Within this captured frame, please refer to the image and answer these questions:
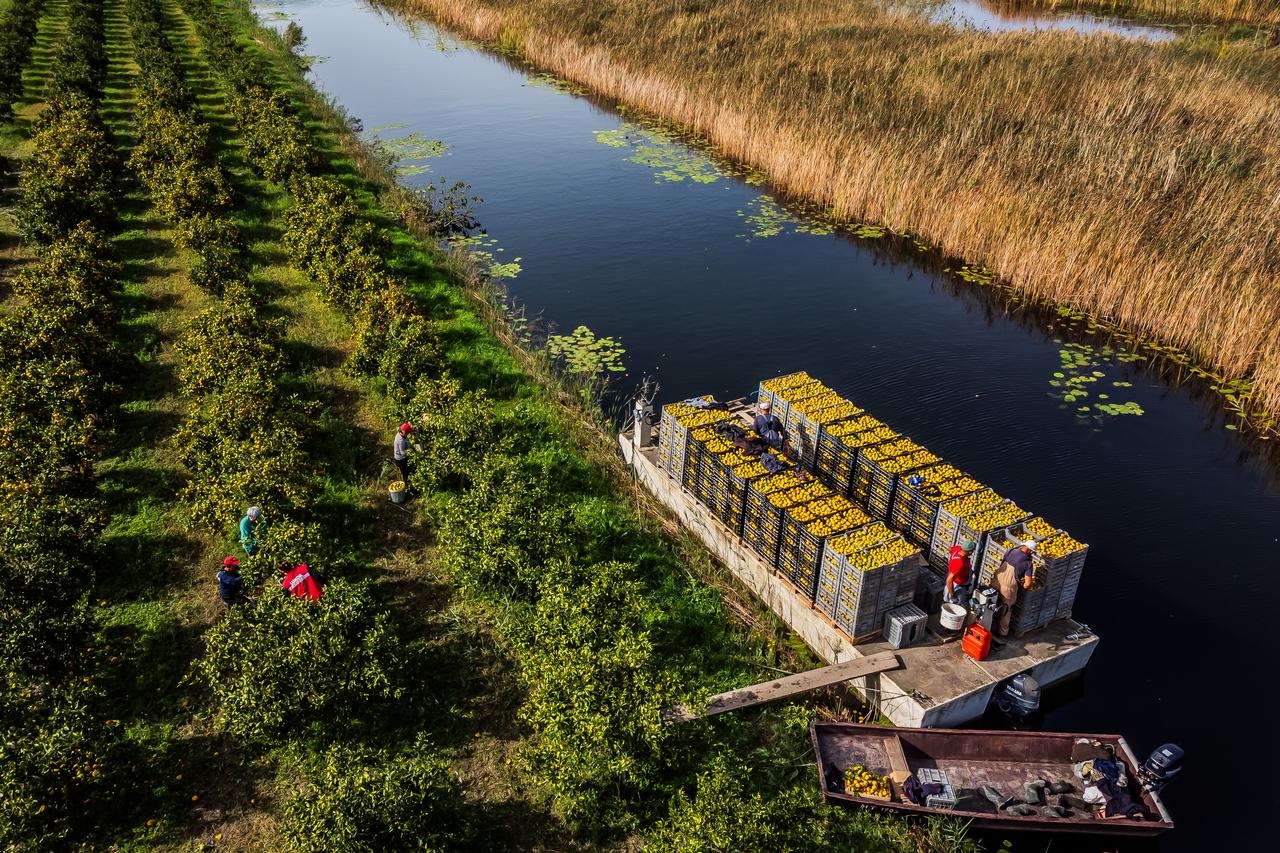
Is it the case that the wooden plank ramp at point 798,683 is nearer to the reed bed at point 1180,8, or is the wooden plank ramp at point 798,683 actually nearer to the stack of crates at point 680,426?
the stack of crates at point 680,426

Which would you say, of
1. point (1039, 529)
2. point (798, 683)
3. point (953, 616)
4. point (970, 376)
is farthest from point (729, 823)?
point (970, 376)

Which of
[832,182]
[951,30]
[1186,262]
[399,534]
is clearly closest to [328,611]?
[399,534]

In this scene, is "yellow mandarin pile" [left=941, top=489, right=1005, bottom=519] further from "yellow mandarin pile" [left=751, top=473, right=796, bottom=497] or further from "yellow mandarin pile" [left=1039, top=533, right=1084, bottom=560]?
"yellow mandarin pile" [left=751, top=473, right=796, bottom=497]

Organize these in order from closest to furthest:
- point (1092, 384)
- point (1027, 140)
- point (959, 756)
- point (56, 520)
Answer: point (959, 756) < point (56, 520) < point (1092, 384) < point (1027, 140)

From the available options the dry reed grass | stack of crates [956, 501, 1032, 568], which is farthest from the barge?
the dry reed grass

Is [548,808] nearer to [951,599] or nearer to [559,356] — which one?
[951,599]

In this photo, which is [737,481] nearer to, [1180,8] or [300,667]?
[300,667]

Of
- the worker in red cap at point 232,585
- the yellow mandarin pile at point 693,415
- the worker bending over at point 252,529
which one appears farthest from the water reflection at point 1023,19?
the worker in red cap at point 232,585
